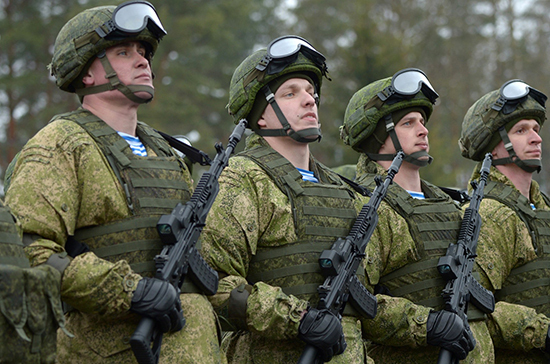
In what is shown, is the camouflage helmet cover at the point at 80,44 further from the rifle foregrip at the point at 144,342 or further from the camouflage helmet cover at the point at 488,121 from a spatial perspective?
the camouflage helmet cover at the point at 488,121

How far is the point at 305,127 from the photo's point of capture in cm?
611

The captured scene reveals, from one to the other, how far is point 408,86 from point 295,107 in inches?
62.4

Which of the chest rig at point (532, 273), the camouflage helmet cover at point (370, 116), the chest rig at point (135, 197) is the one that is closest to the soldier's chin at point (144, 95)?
the chest rig at point (135, 197)

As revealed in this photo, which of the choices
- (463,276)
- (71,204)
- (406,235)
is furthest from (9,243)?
(463,276)

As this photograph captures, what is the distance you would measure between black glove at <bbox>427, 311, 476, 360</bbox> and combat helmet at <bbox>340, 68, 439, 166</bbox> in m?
1.48

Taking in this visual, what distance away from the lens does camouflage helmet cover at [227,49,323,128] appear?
6.20m

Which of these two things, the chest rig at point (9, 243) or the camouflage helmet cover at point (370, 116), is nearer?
the chest rig at point (9, 243)

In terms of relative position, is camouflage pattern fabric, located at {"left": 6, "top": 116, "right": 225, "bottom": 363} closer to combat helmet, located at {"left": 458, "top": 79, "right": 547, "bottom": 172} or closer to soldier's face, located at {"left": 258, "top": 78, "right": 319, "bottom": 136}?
soldier's face, located at {"left": 258, "top": 78, "right": 319, "bottom": 136}

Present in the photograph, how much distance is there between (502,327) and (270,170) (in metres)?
2.93

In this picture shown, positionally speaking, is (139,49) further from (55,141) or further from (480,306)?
(480,306)

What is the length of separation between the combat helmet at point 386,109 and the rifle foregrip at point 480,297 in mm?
1151

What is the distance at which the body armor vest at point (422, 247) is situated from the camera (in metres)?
6.77

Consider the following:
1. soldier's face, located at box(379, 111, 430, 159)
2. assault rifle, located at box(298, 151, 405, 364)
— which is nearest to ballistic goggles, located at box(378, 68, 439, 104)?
soldier's face, located at box(379, 111, 430, 159)

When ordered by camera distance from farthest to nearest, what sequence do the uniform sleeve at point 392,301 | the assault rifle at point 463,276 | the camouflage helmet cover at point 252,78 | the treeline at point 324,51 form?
1. the treeline at point 324,51
2. the assault rifle at point 463,276
3. the uniform sleeve at point 392,301
4. the camouflage helmet cover at point 252,78
